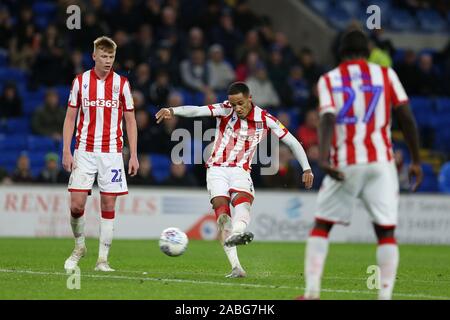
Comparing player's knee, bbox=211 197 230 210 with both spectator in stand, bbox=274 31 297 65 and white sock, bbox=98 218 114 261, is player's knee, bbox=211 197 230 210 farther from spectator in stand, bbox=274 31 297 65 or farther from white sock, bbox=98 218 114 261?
spectator in stand, bbox=274 31 297 65

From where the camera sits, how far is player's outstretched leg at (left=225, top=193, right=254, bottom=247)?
399 inches

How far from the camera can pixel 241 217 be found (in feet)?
35.4

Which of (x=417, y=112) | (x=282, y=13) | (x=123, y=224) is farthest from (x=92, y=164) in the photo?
(x=282, y=13)

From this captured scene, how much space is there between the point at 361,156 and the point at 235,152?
3.48 m

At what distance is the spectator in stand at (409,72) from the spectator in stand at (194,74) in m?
4.76

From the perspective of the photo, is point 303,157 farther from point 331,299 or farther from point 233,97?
point 331,299

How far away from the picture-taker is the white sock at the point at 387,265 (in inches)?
314

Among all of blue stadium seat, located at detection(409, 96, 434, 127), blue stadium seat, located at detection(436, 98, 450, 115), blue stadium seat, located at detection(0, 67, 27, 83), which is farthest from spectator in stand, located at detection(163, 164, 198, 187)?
blue stadium seat, located at detection(436, 98, 450, 115)

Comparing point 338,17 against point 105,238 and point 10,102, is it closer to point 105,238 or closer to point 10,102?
point 10,102

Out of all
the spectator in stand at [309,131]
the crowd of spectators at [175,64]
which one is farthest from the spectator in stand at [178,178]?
the spectator in stand at [309,131]

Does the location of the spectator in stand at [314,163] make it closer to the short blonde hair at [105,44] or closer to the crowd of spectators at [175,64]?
the crowd of spectators at [175,64]

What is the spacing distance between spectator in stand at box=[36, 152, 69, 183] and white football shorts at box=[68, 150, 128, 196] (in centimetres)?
817

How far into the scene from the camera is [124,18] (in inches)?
912
